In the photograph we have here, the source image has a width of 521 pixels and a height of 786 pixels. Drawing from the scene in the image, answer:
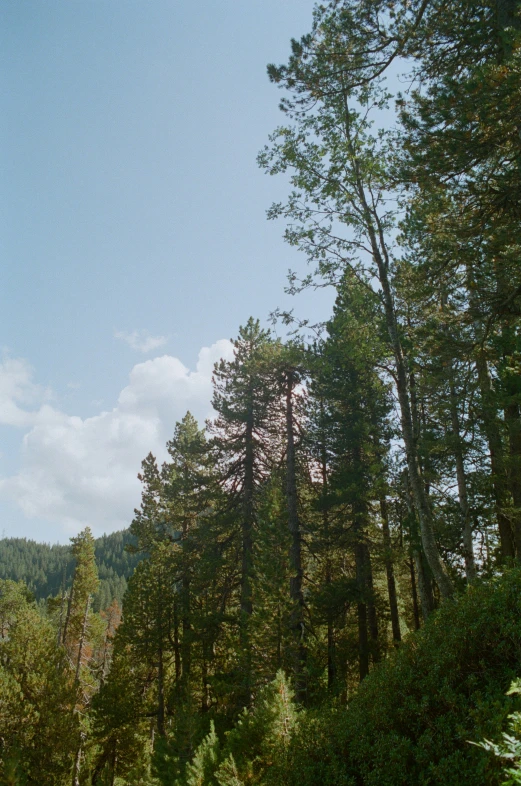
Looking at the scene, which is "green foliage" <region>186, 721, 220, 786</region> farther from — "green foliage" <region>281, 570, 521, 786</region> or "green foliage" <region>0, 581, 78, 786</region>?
"green foliage" <region>0, 581, 78, 786</region>

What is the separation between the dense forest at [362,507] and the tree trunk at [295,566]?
4.1 inches

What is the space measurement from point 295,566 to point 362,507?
359 cm

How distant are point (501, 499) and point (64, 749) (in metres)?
19.2

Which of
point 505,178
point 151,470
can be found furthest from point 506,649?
point 151,470

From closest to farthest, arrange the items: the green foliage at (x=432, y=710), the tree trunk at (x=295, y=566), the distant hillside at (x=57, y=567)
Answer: the green foliage at (x=432, y=710) → the tree trunk at (x=295, y=566) → the distant hillside at (x=57, y=567)

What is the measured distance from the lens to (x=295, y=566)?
17.0m

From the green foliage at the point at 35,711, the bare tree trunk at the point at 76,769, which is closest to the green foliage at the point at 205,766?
the green foliage at the point at 35,711

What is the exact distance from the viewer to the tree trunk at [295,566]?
14875mm

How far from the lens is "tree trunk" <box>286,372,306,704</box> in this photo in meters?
14.9

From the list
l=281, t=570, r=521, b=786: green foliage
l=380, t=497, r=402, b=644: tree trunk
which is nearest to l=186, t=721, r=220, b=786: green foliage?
l=281, t=570, r=521, b=786: green foliage

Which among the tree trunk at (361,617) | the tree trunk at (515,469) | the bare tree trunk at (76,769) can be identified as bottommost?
the bare tree trunk at (76,769)

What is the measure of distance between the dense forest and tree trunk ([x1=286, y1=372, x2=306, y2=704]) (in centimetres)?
10

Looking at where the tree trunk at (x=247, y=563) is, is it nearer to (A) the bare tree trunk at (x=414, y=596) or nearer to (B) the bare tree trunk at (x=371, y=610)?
(B) the bare tree trunk at (x=371, y=610)

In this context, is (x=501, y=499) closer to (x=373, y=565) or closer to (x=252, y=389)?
(x=373, y=565)
